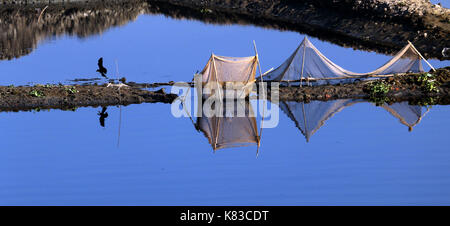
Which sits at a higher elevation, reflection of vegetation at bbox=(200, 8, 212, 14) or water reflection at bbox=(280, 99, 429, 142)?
reflection of vegetation at bbox=(200, 8, 212, 14)

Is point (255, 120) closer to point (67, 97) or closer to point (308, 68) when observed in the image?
point (308, 68)

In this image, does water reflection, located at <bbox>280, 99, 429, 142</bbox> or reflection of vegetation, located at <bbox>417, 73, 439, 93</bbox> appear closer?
water reflection, located at <bbox>280, 99, 429, 142</bbox>

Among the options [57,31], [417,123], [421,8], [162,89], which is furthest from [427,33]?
[57,31]

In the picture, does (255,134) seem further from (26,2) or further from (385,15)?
(26,2)

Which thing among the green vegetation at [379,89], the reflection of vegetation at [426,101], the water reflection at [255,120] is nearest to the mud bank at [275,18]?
the reflection of vegetation at [426,101]

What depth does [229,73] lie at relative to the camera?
102 ft

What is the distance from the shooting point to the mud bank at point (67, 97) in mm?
30875

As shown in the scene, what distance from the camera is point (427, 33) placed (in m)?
40.1

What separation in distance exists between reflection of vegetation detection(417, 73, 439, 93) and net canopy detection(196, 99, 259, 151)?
6.59 metres

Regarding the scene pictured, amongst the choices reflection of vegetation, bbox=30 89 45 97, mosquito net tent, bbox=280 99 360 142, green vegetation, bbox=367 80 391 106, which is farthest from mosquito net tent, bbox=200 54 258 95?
reflection of vegetation, bbox=30 89 45 97

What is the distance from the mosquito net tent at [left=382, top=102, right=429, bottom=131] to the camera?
29.1 m

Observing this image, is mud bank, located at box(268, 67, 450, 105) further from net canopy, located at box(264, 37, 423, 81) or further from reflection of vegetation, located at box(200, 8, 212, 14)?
reflection of vegetation, located at box(200, 8, 212, 14)

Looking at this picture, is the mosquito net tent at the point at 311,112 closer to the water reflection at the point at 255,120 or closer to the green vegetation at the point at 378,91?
the water reflection at the point at 255,120

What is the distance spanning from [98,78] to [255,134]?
29.0 ft
